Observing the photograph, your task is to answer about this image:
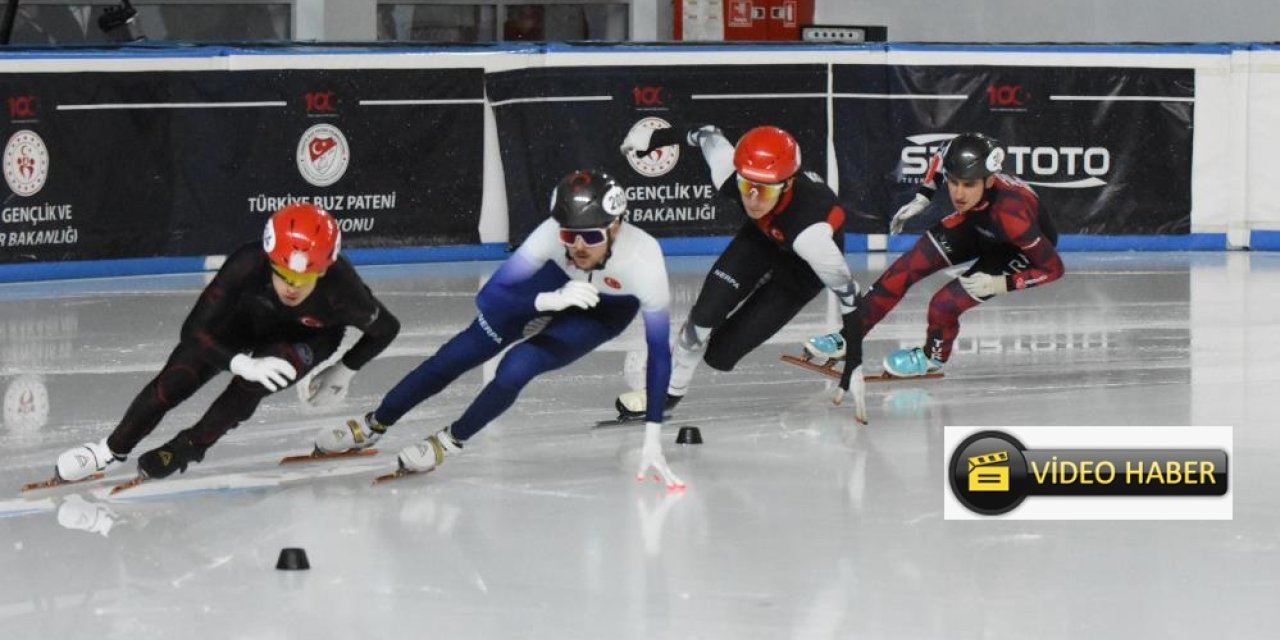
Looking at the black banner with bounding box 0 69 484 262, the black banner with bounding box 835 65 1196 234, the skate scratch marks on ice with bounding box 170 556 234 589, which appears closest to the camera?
the skate scratch marks on ice with bounding box 170 556 234 589

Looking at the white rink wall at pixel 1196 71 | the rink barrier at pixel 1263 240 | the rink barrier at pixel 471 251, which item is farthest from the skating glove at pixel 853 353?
the rink barrier at pixel 1263 240

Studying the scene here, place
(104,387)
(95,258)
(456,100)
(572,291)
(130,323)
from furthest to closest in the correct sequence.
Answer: (456,100), (95,258), (130,323), (104,387), (572,291)

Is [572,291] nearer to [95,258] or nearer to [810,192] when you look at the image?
[810,192]

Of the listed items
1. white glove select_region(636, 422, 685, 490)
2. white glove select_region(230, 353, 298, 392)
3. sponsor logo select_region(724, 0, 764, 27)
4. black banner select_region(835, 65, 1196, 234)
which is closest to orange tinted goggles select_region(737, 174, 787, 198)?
white glove select_region(636, 422, 685, 490)

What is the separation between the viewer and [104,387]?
8.48 m

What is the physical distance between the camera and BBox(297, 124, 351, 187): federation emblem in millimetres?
12453

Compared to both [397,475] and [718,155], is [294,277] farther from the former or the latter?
[718,155]

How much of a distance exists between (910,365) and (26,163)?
5408mm

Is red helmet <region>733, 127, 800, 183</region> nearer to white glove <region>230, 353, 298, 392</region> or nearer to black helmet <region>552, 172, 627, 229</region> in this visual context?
black helmet <region>552, 172, 627, 229</region>

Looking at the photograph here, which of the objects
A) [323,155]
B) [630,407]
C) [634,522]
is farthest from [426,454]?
[323,155]

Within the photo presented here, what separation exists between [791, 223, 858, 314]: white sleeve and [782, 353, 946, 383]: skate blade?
1133 mm

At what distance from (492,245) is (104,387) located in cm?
498

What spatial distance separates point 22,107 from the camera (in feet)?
37.5

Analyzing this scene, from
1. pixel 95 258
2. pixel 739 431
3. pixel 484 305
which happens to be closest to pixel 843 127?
pixel 95 258
